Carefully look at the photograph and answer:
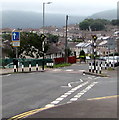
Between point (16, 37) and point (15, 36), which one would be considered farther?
point (16, 37)

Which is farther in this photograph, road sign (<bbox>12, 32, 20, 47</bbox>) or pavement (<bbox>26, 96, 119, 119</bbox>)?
road sign (<bbox>12, 32, 20, 47</bbox>)

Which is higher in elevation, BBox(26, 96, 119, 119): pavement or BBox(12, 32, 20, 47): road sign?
BBox(12, 32, 20, 47): road sign

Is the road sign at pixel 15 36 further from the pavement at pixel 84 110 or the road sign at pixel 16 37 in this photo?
the pavement at pixel 84 110

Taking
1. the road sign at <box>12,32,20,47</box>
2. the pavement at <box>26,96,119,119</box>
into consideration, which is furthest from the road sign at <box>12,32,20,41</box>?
the pavement at <box>26,96,119,119</box>

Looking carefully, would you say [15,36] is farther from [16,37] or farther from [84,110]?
[84,110]

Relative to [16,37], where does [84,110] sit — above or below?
below

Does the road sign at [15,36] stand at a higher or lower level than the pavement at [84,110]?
higher

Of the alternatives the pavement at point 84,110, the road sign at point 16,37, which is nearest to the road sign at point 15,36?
the road sign at point 16,37

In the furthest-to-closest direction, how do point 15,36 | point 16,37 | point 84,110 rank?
point 16,37 → point 15,36 → point 84,110

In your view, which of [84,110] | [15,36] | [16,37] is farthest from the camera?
[16,37]

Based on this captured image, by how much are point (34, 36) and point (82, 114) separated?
49596mm

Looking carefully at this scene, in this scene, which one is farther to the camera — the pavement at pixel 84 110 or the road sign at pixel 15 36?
the road sign at pixel 15 36

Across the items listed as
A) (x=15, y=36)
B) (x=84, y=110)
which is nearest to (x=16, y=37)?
(x=15, y=36)

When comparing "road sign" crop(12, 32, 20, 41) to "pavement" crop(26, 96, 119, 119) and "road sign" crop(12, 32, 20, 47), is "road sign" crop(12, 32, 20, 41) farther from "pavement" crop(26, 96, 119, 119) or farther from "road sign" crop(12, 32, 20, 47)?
"pavement" crop(26, 96, 119, 119)
